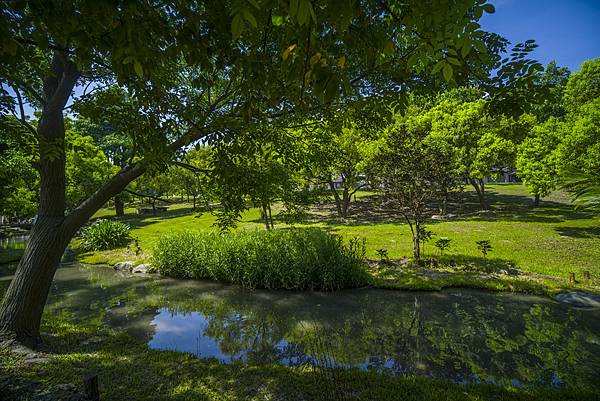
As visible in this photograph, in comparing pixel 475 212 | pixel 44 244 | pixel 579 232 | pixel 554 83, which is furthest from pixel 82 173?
pixel 554 83

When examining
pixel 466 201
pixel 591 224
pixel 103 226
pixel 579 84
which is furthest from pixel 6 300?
pixel 466 201

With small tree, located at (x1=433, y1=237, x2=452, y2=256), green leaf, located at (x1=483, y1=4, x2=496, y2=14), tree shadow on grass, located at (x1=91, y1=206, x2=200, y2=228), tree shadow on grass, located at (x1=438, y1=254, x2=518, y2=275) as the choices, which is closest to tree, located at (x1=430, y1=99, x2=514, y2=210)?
small tree, located at (x1=433, y1=237, x2=452, y2=256)

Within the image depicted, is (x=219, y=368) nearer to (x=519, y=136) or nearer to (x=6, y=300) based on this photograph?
(x=6, y=300)

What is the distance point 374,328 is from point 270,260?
5.57 m

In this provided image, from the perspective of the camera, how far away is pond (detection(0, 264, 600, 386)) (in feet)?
21.8

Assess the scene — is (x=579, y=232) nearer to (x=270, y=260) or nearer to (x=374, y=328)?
(x=374, y=328)

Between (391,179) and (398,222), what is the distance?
12897mm

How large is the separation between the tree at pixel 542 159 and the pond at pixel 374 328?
13.6 m

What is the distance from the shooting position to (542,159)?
20.8 metres

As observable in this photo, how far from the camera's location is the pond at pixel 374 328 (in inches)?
262

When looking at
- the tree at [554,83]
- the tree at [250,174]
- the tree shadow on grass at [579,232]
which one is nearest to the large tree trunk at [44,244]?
the tree at [250,174]

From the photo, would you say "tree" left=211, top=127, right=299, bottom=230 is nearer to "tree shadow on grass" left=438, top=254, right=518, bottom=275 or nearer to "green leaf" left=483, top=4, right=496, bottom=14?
"green leaf" left=483, top=4, right=496, bottom=14

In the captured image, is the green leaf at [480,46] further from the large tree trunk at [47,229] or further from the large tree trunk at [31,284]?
the large tree trunk at [31,284]

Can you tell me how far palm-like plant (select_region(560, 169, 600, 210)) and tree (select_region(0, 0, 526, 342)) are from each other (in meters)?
2.54
